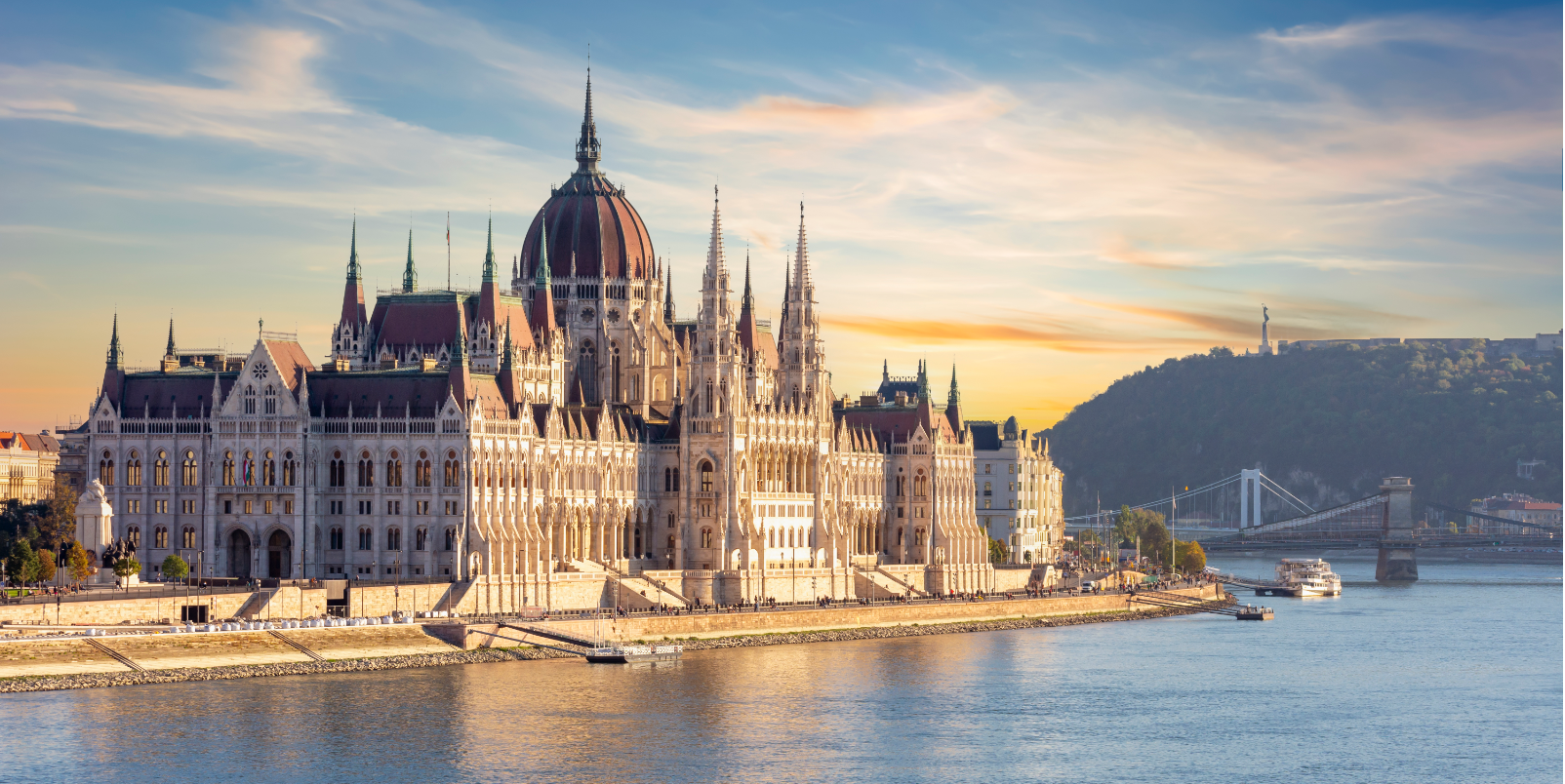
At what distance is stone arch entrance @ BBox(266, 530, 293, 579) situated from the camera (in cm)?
15138

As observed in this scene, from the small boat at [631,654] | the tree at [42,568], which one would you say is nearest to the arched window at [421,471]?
the small boat at [631,654]

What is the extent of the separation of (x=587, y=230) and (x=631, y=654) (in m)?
60.3

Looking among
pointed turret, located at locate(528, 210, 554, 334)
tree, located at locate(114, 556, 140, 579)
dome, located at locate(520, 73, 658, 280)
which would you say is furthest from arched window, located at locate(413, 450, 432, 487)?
dome, located at locate(520, 73, 658, 280)

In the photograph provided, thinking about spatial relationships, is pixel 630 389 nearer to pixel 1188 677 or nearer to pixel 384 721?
pixel 1188 677

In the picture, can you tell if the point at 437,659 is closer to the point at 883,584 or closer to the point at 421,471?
the point at 421,471

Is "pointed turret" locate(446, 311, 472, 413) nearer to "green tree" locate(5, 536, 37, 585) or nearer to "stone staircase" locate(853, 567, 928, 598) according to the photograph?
"green tree" locate(5, 536, 37, 585)

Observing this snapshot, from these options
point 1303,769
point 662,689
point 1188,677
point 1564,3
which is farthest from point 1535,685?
point 1564,3

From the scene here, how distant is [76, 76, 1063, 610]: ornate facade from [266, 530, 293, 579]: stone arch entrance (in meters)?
0.20

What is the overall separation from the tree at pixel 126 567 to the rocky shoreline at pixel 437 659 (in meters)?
17.4

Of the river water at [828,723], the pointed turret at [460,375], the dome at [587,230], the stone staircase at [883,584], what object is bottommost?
the river water at [828,723]

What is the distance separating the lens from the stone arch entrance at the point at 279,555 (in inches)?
5960

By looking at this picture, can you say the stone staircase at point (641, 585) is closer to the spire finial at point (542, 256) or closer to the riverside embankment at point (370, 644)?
the riverside embankment at point (370, 644)

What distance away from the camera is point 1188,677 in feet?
461

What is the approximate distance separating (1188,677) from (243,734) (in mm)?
63132
